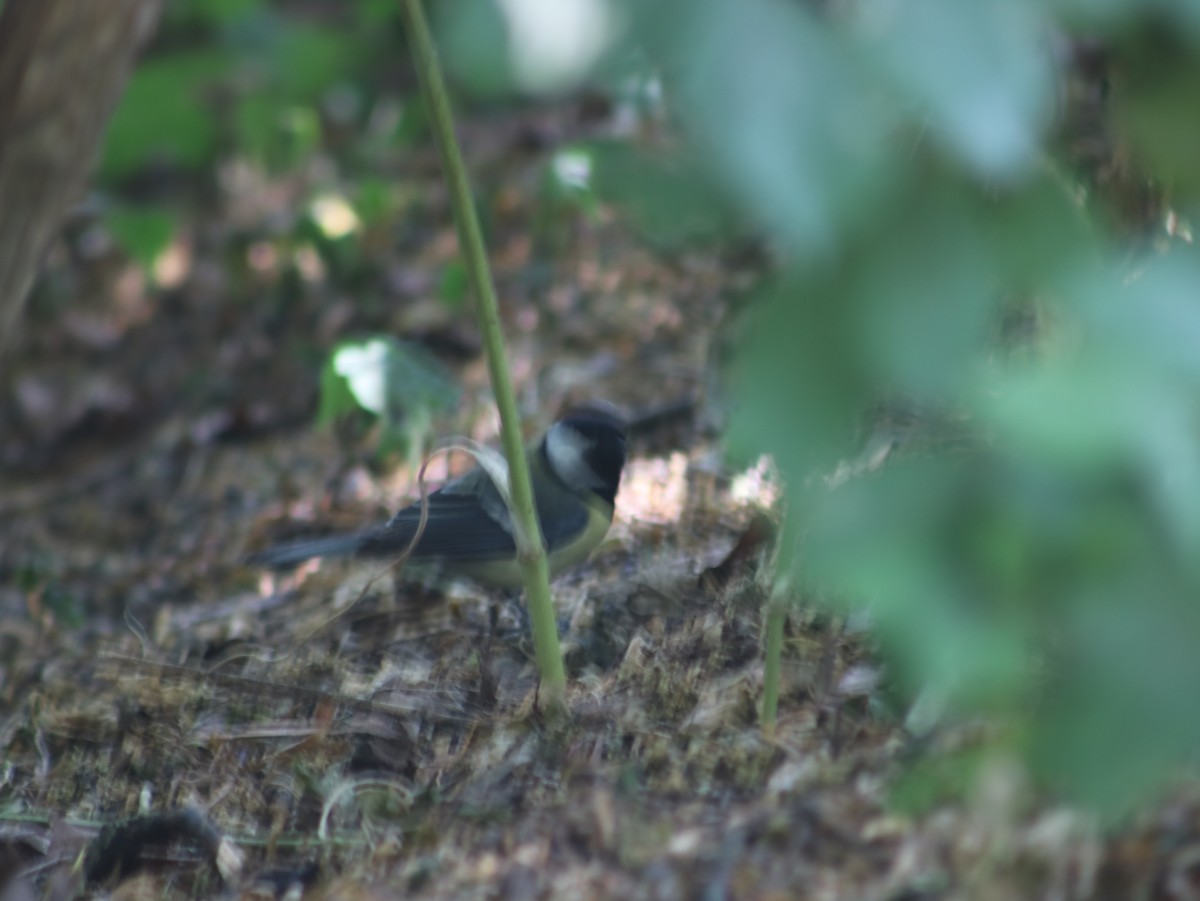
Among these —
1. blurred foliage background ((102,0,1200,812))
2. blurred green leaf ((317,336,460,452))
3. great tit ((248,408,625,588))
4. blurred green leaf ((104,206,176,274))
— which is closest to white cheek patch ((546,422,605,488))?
great tit ((248,408,625,588))

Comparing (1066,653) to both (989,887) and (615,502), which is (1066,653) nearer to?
(989,887)

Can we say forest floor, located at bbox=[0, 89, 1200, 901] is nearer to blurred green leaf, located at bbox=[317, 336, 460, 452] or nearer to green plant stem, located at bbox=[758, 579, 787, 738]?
green plant stem, located at bbox=[758, 579, 787, 738]

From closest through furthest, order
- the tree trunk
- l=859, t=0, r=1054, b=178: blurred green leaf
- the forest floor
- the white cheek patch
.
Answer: l=859, t=0, r=1054, b=178: blurred green leaf → the forest floor → the tree trunk → the white cheek patch

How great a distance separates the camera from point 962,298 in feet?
2.96

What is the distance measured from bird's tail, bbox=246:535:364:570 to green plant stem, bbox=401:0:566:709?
1.32 metres

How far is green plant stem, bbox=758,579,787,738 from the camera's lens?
1947 mm

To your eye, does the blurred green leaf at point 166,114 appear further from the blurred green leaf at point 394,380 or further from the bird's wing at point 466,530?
the blurred green leaf at point 394,380

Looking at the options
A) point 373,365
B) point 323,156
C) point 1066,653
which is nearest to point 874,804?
point 1066,653

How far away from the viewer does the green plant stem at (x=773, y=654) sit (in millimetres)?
1947

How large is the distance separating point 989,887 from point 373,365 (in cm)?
161

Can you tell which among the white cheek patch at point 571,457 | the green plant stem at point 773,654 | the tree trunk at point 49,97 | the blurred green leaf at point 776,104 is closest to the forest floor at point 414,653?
the green plant stem at point 773,654

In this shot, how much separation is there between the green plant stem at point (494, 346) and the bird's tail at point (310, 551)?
132 cm

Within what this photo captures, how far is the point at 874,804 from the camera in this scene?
1849 mm

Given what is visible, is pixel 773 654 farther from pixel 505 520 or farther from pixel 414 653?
pixel 505 520
